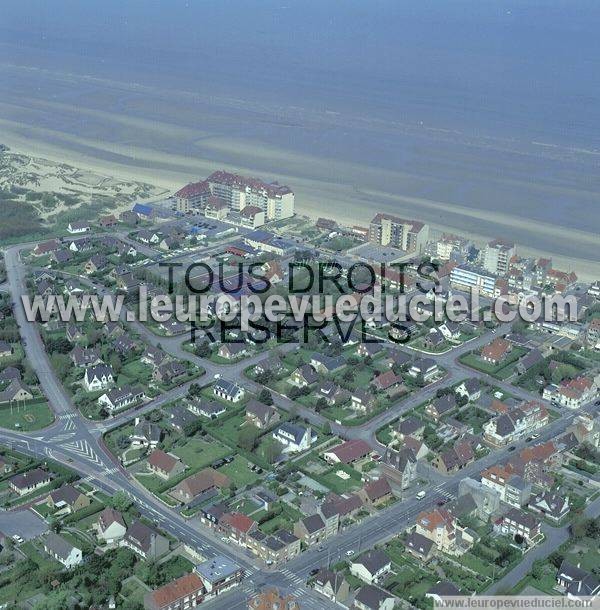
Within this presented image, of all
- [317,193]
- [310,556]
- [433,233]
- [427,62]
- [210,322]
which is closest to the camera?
[310,556]

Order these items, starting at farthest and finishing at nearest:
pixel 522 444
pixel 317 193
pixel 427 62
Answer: pixel 427 62, pixel 317 193, pixel 522 444

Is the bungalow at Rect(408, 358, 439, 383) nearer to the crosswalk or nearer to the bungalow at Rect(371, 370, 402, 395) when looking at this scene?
the bungalow at Rect(371, 370, 402, 395)

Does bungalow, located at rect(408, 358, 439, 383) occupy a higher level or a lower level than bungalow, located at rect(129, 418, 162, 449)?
higher

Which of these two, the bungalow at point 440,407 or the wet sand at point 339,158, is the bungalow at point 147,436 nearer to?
the bungalow at point 440,407

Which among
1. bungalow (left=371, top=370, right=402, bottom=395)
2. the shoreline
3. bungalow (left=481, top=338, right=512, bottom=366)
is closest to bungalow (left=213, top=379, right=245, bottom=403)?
bungalow (left=371, top=370, right=402, bottom=395)

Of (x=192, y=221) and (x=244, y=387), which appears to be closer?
(x=244, y=387)

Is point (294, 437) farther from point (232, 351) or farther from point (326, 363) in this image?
point (232, 351)

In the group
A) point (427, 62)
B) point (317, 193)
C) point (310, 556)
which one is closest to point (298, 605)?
point (310, 556)

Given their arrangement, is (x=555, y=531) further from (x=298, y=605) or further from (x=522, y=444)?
(x=298, y=605)
